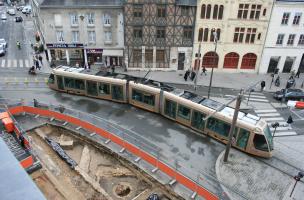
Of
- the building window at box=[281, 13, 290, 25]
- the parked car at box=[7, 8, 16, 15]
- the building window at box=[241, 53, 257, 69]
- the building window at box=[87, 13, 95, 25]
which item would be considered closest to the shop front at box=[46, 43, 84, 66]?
the building window at box=[87, 13, 95, 25]

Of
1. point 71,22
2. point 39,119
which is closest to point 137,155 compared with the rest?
point 39,119

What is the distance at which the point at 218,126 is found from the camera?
26.0 m

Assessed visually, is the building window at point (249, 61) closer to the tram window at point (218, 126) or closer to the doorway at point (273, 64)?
the doorway at point (273, 64)

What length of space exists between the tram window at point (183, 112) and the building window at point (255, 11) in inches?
743

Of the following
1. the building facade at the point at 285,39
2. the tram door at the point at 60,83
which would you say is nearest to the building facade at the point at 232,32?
→ the building facade at the point at 285,39

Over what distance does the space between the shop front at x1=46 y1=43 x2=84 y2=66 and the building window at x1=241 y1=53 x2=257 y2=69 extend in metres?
22.6

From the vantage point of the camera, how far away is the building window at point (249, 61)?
41812mm

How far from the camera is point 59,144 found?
2686 centimetres

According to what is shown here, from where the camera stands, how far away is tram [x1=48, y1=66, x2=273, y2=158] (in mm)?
24506

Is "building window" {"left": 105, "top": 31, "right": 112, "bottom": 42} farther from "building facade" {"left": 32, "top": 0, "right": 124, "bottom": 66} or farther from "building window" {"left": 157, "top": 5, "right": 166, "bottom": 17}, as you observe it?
"building window" {"left": 157, "top": 5, "right": 166, "bottom": 17}

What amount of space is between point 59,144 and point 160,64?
66.5 feet

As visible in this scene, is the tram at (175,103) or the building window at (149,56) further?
the building window at (149,56)

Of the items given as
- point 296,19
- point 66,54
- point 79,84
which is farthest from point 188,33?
point 66,54

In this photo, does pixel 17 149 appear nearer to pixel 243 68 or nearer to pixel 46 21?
pixel 46 21
